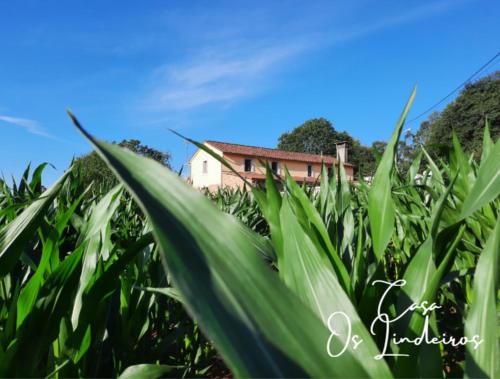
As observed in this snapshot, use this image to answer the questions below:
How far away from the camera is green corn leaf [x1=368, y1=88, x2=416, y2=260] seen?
2.16 ft

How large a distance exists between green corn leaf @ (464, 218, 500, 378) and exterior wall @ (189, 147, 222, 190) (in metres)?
28.0

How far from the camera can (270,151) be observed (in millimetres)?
31438

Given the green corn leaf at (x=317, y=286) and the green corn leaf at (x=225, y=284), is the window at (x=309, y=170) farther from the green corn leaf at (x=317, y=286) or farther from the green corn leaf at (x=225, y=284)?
the green corn leaf at (x=225, y=284)

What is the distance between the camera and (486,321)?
42 cm

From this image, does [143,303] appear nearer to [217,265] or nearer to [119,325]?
[119,325]

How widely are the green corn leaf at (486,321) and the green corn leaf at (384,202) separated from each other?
0.22 metres

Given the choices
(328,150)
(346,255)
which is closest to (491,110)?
(328,150)

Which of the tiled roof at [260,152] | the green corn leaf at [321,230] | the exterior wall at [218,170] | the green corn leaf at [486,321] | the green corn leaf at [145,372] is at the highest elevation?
the tiled roof at [260,152]

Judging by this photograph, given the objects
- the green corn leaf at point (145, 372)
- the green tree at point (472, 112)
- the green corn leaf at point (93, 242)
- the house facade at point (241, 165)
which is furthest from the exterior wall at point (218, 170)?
the green corn leaf at point (145, 372)

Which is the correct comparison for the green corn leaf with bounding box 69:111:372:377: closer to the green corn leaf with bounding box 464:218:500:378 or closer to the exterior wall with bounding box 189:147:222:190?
the green corn leaf with bounding box 464:218:500:378

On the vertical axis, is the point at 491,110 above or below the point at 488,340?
above

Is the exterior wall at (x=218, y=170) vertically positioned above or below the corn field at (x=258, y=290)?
above

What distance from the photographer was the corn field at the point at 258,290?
259 millimetres

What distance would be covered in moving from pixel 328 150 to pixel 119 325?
49.7 metres
